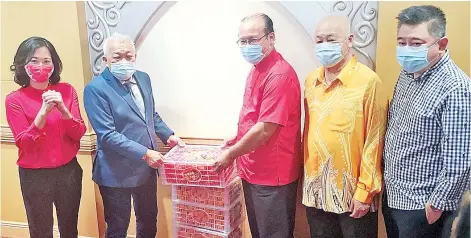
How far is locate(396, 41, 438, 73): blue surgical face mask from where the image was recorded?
185 cm

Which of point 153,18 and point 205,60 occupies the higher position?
point 153,18

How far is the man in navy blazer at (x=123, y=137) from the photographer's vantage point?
243 cm

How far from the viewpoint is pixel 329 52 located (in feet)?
6.70

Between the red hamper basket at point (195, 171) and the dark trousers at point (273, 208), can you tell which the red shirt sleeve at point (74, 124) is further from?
the dark trousers at point (273, 208)

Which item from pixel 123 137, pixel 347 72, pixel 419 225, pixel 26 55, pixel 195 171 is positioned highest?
pixel 26 55

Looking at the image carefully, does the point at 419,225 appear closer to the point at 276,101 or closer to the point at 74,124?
the point at 276,101

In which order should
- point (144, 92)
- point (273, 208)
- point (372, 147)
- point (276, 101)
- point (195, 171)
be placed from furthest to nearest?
1. point (144, 92)
2. point (195, 171)
3. point (273, 208)
4. point (276, 101)
5. point (372, 147)

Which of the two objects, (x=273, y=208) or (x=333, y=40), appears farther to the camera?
(x=273, y=208)

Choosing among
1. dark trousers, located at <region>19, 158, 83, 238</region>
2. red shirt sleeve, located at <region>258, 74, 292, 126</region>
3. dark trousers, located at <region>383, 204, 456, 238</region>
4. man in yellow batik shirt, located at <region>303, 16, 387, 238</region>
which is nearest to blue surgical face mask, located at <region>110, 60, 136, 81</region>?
dark trousers, located at <region>19, 158, 83, 238</region>

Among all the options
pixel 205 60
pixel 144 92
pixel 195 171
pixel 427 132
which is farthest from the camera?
pixel 205 60

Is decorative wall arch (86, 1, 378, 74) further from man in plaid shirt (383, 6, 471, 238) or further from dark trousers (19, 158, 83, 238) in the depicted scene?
dark trousers (19, 158, 83, 238)

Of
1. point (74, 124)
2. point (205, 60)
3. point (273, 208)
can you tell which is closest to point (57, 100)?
point (74, 124)

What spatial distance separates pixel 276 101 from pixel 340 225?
2.15 feet

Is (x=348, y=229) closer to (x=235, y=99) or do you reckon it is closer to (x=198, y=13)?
(x=235, y=99)
